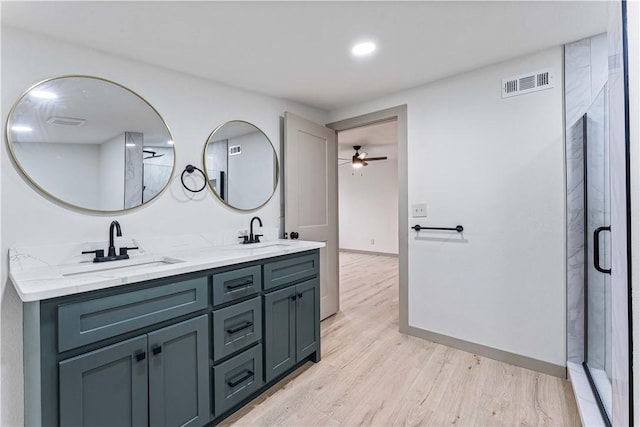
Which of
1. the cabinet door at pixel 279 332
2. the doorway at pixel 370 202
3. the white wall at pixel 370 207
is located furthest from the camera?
the white wall at pixel 370 207

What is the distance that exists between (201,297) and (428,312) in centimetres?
197

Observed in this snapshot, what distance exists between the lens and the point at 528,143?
210cm

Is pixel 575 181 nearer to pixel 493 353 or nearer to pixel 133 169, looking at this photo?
pixel 493 353

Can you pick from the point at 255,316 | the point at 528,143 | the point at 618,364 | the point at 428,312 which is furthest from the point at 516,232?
the point at 255,316

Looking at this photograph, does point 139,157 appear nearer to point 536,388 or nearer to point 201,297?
point 201,297

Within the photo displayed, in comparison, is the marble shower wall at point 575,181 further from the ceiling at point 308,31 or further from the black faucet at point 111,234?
the black faucet at point 111,234

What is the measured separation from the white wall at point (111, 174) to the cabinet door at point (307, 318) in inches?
51.7

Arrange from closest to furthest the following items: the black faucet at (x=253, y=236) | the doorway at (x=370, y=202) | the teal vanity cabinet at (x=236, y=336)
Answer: the teal vanity cabinet at (x=236, y=336)
the black faucet at (x=253, y=236)
the doorway at (x=370, y=202)

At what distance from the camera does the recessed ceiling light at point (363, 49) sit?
189 cm

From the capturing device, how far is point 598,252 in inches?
64.2

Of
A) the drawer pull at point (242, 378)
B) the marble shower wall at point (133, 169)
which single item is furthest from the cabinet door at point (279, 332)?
the marble shower wall at point (133, 169)

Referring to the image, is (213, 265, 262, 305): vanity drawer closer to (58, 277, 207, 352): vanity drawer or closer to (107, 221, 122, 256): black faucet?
(58, 277, 207, 352): vanity drawer

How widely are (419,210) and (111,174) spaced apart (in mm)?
2356

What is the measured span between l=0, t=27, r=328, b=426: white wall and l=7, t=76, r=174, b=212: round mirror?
56mm
